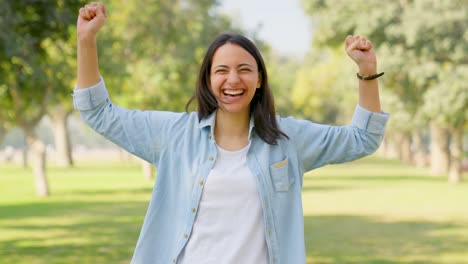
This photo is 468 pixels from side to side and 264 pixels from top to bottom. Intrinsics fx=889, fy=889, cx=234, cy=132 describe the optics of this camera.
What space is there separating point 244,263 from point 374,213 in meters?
16.8

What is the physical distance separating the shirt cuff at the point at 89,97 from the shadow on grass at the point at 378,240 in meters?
8.48

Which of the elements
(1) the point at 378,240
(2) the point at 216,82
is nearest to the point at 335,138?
(2) the point at 216,82

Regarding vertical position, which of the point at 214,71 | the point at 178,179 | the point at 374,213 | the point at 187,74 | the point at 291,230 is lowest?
the point at 374,213

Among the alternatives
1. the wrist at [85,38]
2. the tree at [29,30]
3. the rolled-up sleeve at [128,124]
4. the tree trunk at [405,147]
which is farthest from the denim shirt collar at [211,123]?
the tree trunk at [405,147]

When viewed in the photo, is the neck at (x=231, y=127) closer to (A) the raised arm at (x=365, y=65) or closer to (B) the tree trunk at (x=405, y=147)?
(A) the raised arm at (x=365, y=65)

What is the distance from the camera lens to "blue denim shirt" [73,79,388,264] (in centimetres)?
340

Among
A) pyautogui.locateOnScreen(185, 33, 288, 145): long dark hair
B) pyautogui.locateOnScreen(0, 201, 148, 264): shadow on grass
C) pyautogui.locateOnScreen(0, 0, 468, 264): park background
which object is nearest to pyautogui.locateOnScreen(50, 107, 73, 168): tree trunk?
pyautogui.locateOnScreen(0, 0, 468, 264): park background

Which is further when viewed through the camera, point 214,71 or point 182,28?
point 182,28

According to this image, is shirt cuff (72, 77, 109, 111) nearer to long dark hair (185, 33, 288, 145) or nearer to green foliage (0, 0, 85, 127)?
long dark hair (185, 33, 288, 145)

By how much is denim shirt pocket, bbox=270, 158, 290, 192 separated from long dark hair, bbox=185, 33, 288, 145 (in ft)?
0.32

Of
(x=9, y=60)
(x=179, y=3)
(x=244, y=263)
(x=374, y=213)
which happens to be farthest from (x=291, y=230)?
(x=179, y=3)

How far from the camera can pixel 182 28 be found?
33.7 meters

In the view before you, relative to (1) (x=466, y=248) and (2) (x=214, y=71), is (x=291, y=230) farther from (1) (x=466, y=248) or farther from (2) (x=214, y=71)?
(1) (x=466, y=248)

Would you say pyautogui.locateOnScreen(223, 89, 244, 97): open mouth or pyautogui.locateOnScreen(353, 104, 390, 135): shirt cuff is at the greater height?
pyautogui.locateOnScreen(223, 89, 244, 97): open mouth
